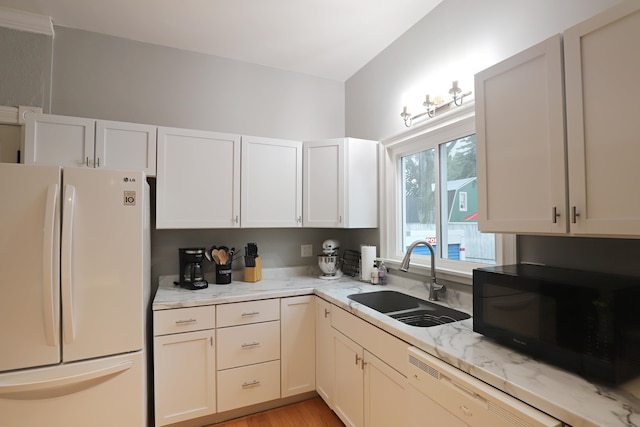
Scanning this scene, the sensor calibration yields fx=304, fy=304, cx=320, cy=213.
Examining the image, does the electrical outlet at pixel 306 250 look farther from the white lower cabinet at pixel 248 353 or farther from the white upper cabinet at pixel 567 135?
the white upper cabinet at pixel 567 135

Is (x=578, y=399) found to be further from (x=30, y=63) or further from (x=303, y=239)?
(x=30, y=63)

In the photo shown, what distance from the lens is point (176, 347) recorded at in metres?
1.97

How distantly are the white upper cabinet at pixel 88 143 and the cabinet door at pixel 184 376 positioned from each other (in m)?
1.19

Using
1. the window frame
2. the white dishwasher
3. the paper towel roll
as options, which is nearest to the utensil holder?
the paper towel roll

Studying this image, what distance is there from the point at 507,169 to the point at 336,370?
62.9 inches

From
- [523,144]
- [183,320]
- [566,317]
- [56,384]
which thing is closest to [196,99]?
[183,320]

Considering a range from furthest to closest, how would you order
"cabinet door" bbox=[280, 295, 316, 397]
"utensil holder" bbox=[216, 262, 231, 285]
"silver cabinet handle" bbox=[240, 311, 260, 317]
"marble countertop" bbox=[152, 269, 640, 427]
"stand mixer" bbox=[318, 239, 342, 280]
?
1. "stand mixer" bbox=[318, 239, 342, 280]
2. "utensil holder" bbox=[216, 262, 231, 285]
3. "cabinet door" bbox=[280, 295, 316, 397]
4. "silver cabinet handle" bbox=[240, 311, 260, 317]
5. "marble countertop" bbox=[152, 269, 640, 427]

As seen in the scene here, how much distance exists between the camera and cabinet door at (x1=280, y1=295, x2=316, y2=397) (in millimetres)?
2254

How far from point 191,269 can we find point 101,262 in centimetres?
72

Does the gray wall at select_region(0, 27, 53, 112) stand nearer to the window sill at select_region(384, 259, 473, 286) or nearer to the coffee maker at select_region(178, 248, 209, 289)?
the coffee maker at select_region(178, 248, 209, 289)

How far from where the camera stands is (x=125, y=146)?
2.13 meters

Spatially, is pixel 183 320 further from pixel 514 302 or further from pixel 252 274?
pixel 514 302

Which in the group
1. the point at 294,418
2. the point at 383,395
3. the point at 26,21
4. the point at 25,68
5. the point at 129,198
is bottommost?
the point at 294,418

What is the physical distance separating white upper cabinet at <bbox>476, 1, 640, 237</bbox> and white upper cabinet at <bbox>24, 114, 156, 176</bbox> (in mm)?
2151
